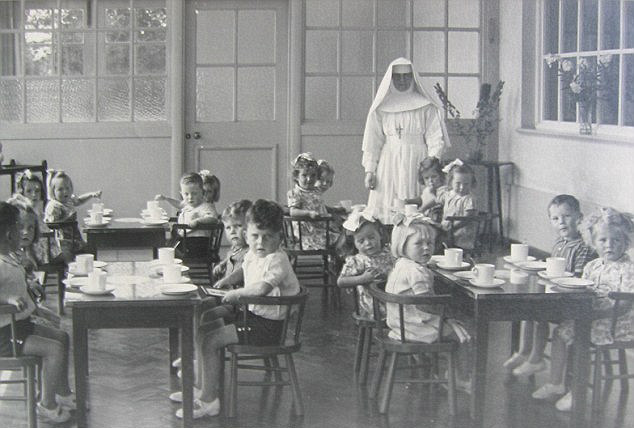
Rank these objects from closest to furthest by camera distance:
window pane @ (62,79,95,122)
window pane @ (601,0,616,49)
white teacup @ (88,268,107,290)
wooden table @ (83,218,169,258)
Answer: white teacup @ (88,268,107,290) < wooden table @ (83,218,169,258) < window pane @ (601,0,616,49) < window pane @ (62,79,95,122)

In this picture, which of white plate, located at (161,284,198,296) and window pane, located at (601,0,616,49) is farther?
window pane, located at (601,0,616,49)

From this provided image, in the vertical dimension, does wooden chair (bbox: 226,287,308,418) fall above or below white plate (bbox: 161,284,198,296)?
below

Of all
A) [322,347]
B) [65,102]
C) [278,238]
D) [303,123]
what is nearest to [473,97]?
[303,123]

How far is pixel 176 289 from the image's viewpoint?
14.4ft

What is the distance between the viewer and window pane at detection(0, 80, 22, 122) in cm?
970

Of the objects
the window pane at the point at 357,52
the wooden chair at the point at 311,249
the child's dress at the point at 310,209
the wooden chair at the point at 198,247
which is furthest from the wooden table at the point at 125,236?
the window pane at the point at 357,52

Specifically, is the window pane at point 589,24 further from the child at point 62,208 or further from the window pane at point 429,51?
the child at point 62,208

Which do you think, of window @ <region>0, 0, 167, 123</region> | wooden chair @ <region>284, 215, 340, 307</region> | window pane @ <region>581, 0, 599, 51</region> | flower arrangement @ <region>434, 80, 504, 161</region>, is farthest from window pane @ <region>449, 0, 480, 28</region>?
wooden chair @ <region>284, 215, 340, 307</region>

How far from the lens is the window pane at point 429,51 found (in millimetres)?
9906

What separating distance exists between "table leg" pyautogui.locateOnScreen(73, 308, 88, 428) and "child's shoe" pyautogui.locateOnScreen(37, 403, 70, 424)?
0.21m

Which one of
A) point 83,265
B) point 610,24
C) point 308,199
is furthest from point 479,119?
point 83,265

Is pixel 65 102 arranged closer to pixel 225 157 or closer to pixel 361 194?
pixel 225 157

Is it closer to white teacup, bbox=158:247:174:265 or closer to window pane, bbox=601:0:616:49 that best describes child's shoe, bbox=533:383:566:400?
white teacup, bbox=158:247:174:265

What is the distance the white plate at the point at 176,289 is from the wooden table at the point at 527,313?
Answer: 1224 mm
